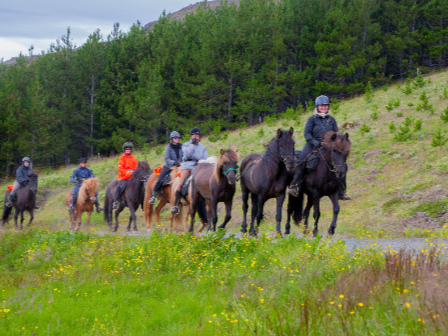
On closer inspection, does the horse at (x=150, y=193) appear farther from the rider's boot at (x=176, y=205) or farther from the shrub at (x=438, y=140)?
the shrub at (x=438, y=140)

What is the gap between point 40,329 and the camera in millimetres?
6062

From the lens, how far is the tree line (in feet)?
121

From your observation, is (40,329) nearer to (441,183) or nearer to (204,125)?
(441,183)

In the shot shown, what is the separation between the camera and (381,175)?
17.5m

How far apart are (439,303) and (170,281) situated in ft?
15.0

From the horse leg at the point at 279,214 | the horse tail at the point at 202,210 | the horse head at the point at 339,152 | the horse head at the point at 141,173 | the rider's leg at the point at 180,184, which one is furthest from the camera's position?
the horse head at the point at 141,173

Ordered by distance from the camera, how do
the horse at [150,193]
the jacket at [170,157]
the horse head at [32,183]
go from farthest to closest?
1. the horse head at [32,183]
2. the horse at [150,193]
3. the jacket at [170,157]

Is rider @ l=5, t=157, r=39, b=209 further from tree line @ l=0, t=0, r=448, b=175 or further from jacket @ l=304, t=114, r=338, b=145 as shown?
tree line @ l=0, t=0, r=448, b=175

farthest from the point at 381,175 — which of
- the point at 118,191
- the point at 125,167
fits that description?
the point at 118,191

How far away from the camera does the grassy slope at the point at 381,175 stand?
42.0 ft

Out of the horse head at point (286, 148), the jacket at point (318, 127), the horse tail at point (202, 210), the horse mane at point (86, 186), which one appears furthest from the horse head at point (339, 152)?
the horse mane at point (86, 186)

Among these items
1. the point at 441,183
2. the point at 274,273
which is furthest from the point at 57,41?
the point at 274,273

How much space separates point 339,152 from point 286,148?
1180 millimetres

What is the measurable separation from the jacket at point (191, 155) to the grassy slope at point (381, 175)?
9.51 feet
